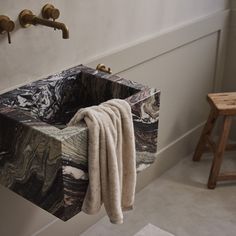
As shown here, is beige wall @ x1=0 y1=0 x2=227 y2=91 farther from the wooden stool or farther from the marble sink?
the wooden stool

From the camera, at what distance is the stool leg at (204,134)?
2387 mm

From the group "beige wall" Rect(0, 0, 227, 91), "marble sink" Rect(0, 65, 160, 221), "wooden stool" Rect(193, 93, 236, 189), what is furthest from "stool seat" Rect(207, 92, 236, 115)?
"marble sink" Rect(0, 65, 160, 221)

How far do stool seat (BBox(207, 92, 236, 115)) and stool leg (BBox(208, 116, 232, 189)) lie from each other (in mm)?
48

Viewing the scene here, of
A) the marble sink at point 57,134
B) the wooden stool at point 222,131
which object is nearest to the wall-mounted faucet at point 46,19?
the marble sink at point 57,134

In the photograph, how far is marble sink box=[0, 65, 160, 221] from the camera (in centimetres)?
117

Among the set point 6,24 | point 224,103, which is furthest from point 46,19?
point 224,103

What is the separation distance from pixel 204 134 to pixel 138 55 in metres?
0.77

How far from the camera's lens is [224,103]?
2.26 meters

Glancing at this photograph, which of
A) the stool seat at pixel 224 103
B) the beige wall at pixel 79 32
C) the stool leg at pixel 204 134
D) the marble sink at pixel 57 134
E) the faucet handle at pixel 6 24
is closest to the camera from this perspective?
the marble sink at pixel 57 134

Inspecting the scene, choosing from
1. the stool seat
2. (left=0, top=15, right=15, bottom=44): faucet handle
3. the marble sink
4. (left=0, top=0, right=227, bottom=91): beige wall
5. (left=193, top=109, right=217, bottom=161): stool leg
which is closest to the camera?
the marble sink

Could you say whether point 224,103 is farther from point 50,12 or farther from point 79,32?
point 50,12

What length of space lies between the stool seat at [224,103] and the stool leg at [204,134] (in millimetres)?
61

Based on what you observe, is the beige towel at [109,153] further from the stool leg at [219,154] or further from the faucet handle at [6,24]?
the stool leg at [219,154]

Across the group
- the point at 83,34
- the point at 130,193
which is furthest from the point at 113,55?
→ the point at 130,193
